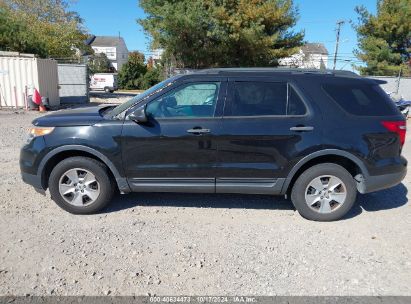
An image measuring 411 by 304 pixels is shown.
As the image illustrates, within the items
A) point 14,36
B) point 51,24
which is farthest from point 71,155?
point 51,24

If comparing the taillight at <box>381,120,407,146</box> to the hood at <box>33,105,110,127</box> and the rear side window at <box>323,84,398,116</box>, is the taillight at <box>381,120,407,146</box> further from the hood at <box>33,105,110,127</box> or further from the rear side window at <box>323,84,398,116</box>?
the hood at <box>33,105,110,127</box>

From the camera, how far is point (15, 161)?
624 cm

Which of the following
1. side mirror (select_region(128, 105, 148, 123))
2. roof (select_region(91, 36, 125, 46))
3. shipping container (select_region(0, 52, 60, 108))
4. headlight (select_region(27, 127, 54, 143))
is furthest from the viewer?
roof (select_region(91, 36, 125, 46))

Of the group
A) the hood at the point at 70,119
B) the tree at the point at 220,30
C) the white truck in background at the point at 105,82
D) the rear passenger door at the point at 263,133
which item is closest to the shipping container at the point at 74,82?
the tree at the point at 220,30

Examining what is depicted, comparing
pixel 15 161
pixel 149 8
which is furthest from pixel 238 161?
pixel 149 8

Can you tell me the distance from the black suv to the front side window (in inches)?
0.5

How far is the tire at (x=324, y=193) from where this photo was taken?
13.1ft

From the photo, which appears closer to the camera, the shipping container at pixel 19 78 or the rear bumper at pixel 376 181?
the rear bumper at pixel 376 181

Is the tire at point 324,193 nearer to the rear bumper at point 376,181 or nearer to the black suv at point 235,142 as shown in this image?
the black suv at point 235,142

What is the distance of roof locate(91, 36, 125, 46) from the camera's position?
7300cm

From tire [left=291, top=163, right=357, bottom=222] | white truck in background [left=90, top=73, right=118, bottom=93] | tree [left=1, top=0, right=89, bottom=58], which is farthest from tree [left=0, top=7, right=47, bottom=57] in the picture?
tire [left=291, top=163, right=357, bottom=222]

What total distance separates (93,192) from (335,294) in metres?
2.94

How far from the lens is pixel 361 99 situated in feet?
13.2

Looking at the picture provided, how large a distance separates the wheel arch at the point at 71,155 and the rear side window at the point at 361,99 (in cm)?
280
